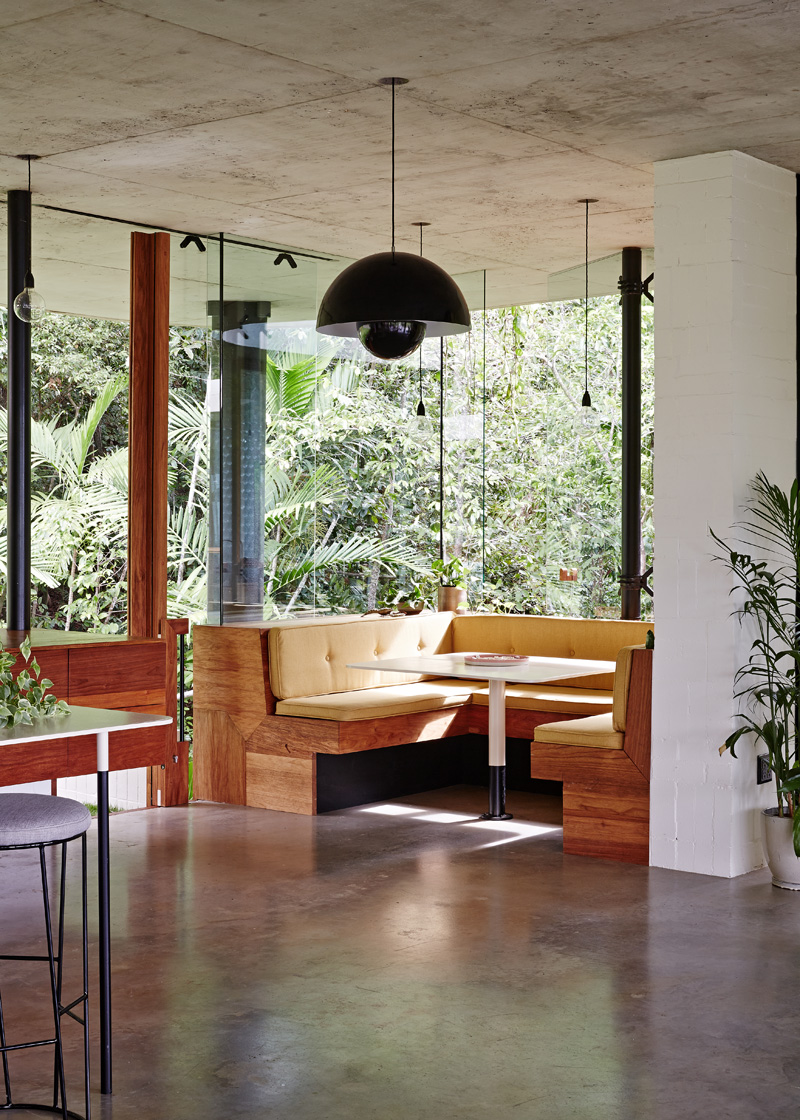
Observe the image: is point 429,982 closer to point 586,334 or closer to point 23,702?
point 23,702

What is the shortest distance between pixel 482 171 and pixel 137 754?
10.5 ft

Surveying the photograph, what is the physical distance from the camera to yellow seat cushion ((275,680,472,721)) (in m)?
6.95

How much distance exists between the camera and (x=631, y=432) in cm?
801

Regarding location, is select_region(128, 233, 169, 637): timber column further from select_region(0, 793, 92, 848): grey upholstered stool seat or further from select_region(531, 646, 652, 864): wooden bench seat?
select_region(0, 793, 92, 848): grey upholstered stool seat

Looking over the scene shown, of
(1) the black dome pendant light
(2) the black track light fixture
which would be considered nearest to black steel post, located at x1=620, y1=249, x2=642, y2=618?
(2) the black track light fixture

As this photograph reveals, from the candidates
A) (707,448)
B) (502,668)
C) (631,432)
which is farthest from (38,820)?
(631,432)

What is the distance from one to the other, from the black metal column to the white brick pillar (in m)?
3.10

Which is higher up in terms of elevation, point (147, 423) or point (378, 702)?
point (147, 423)

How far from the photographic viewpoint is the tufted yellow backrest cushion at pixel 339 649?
7.22m

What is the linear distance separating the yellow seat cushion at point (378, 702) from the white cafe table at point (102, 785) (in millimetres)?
3500

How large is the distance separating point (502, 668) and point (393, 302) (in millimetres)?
2491

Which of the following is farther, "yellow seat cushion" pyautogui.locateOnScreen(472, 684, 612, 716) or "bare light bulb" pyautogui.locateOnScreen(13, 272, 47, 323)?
"yellow seat cushion" pyautogui.locateOnScreen(472, 684, 612, 716)

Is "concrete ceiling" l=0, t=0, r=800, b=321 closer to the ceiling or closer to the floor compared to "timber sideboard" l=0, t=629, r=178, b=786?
closer to the ceiling

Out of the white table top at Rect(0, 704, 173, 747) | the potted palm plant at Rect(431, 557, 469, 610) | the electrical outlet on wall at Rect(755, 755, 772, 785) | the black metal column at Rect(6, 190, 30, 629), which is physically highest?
the black metal column at Rect(6, 190, 30, 629)
